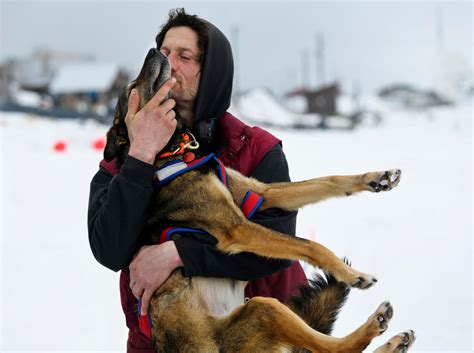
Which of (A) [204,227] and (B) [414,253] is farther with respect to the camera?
(B) [414,253]

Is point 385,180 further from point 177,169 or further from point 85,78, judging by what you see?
point 85,78

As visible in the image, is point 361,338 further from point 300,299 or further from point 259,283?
point 259,283

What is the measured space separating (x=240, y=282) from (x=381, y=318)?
730 millimetres

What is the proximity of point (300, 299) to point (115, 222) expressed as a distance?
41.1 inches

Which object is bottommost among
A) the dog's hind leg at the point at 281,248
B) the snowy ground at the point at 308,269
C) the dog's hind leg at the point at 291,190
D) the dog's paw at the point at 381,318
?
the snowy ground at the point at 308,269

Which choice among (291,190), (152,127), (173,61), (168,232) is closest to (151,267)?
(168,232)

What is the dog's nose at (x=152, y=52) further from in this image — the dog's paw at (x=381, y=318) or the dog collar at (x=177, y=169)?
the dog's paw at (x=381, y=318)

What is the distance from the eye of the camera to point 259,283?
9.22 ft

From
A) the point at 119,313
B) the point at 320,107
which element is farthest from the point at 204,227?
the point at 320,107

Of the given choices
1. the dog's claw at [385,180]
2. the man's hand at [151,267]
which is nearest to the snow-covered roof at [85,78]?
the man's hand at [151,267]

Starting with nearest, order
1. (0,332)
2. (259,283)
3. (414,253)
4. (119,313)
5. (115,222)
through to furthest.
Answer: (115,222) → (259,283) → (0,332) → (119,313) → (414,253)

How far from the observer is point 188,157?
285cm

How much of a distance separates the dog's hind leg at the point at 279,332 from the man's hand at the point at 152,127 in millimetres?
867

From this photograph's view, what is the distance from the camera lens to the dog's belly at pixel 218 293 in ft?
8.84
